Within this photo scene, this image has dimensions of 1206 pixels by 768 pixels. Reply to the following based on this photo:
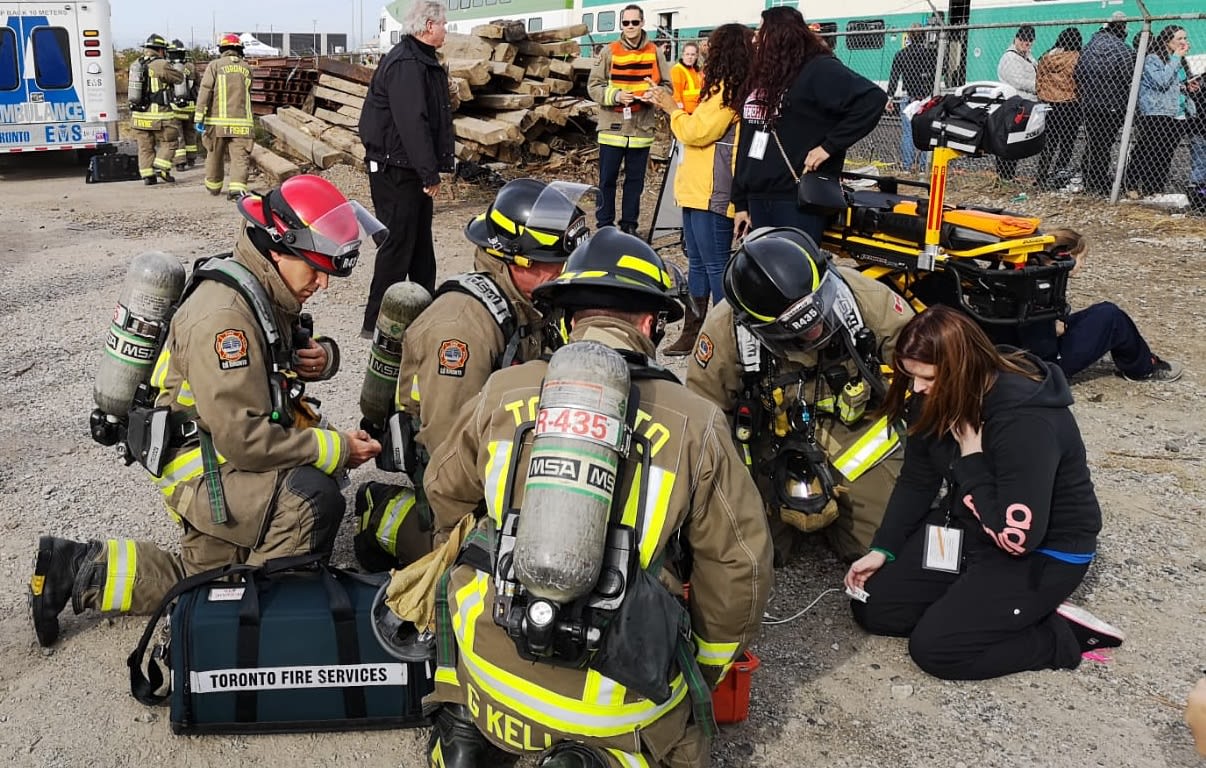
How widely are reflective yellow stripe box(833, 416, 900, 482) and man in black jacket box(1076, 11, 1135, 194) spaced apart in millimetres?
8818

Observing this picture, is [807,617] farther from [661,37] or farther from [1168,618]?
[661,37]

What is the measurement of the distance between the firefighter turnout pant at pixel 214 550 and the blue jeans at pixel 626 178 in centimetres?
586

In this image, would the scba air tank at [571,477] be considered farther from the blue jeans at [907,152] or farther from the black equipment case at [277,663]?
the blue jeans at [907,152]

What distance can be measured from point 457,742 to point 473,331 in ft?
5.13

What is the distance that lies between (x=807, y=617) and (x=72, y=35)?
1516 cm

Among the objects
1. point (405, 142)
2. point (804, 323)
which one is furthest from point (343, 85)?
point (804, 323)

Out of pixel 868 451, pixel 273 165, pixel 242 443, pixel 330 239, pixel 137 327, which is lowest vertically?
pixel 868 451

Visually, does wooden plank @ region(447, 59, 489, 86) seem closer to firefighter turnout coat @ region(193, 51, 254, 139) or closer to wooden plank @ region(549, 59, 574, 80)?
wooden plank @ region(549, 59, 574, 80)

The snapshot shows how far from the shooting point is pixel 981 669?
11.8 feet

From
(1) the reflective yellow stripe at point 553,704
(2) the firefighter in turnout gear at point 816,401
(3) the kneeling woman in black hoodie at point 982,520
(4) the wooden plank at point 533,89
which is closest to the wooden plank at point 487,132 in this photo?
(4) the wooden plank at point 533,89

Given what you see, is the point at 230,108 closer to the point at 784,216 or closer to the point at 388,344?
the point at 784,216

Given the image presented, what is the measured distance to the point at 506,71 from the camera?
503 inches

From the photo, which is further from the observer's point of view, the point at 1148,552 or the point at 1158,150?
the point at 1158,150

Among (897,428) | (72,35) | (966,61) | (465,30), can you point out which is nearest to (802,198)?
(897,428)
